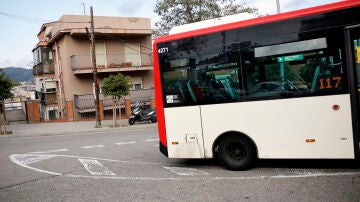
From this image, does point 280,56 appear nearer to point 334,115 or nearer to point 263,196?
point 334,115

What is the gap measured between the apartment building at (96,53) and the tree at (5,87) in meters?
5.52

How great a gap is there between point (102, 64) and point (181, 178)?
25.2 m

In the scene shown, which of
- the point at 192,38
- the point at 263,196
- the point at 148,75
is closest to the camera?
the point at 263,196

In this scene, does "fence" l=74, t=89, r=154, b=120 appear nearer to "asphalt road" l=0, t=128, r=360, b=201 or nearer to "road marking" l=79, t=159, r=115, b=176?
"road marking" l=79, t=159, r=115, b=176

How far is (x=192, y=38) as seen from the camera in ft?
26.5

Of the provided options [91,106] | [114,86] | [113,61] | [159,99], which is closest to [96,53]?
[113,61]

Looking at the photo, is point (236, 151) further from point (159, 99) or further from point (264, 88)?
point (159, 99)

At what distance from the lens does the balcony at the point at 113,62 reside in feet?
98.2

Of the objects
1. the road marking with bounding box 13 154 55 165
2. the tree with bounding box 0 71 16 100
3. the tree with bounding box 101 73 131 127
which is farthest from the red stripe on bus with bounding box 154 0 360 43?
the tree with bounding box 0 71 16 100

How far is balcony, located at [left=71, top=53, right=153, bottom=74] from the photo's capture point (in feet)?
98.2

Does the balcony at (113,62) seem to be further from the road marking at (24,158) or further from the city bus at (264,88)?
the city bus at (264,88)

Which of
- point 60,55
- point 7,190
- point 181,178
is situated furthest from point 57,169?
point 60,55

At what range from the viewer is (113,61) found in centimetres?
3181

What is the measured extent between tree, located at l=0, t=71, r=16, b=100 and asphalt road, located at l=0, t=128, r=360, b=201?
12874mm
